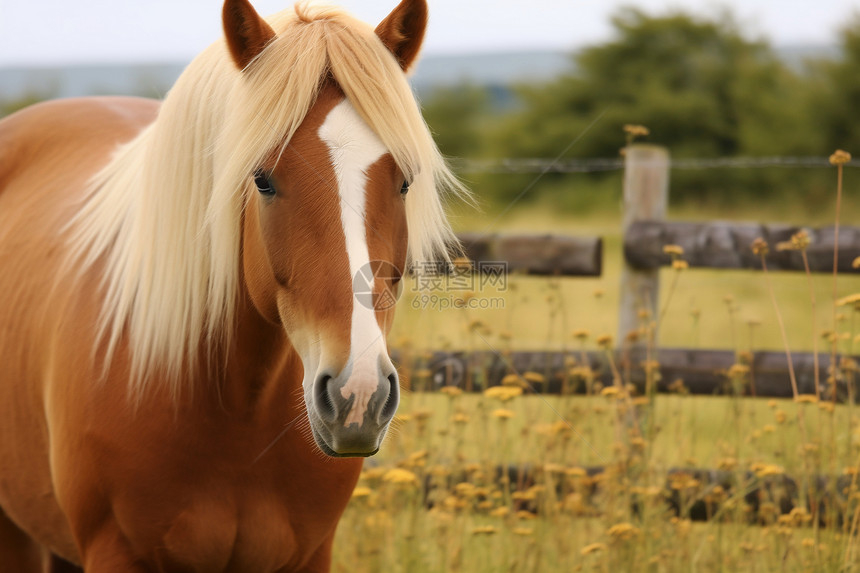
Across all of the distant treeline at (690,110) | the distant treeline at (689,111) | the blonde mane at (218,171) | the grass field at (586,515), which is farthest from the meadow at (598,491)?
the distant treeline at (690,110)

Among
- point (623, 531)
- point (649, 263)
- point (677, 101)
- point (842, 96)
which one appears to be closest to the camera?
point (623, 531)

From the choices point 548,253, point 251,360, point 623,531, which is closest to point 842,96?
point 548,253

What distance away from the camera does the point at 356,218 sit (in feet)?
5.25

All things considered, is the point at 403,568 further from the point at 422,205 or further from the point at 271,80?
the point at 271,80

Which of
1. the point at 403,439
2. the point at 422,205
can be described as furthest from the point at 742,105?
the point at 422,205

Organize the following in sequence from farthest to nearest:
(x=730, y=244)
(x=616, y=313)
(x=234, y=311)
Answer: (x=616, y=313) → (x=730, y=244) → (x=234, y=311)

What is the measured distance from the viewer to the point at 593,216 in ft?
68.7

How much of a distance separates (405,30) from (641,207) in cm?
257

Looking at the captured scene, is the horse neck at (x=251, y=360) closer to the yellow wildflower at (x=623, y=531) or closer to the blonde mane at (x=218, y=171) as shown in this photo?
the blonde mane at (x=218, y=171)

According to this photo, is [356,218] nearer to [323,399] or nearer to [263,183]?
[263,183]

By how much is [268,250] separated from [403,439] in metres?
2.10

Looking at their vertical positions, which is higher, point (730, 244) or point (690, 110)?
point (690, 110)

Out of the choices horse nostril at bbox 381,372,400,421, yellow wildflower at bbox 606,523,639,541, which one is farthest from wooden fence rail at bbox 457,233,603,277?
horse nostril at bbox 381,372,400,421

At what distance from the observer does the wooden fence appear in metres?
3.89
